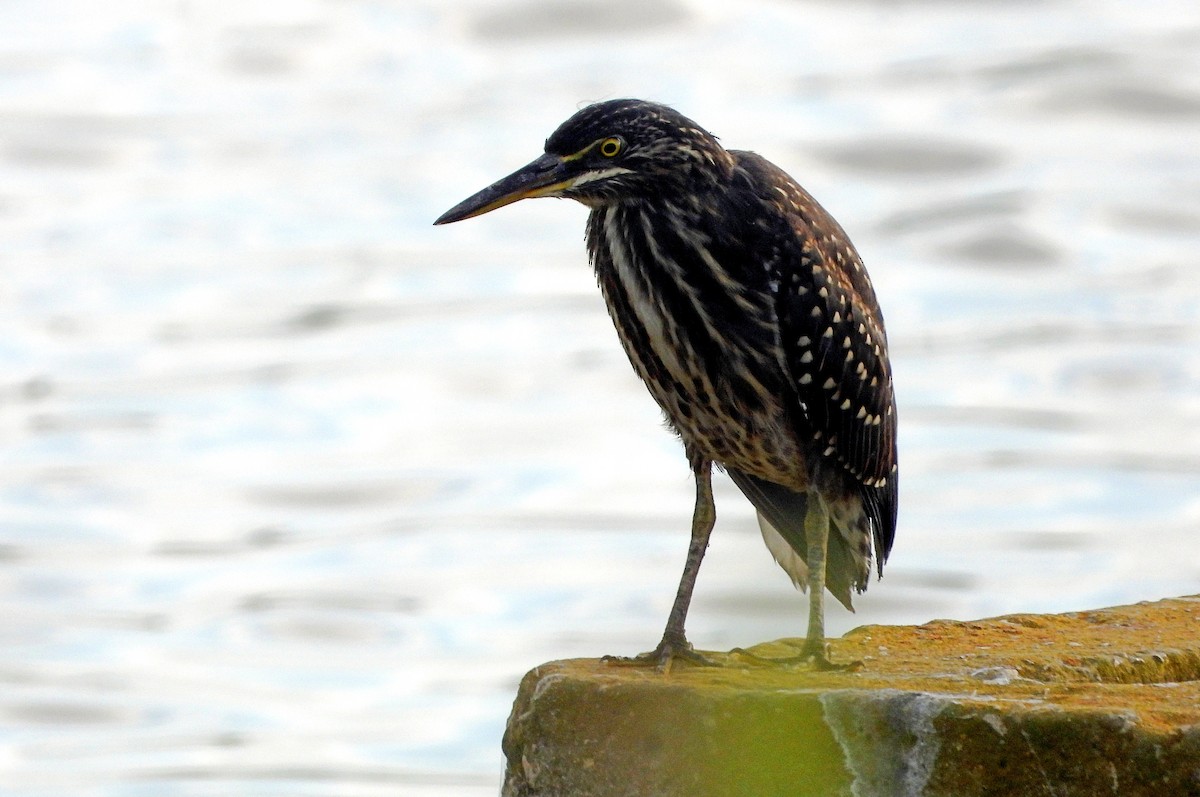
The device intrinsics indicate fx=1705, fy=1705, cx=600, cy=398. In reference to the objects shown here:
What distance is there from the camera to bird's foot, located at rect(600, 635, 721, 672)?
5.79 m

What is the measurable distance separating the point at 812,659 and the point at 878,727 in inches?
41.6

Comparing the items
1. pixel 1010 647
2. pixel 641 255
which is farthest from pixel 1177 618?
pixel 641 255

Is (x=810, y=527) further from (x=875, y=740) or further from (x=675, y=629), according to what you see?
(x=875, y=740)

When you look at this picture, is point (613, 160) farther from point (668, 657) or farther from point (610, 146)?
point (668, 657)

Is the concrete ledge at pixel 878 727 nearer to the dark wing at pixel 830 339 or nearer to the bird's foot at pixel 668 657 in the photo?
the bird's foot at pixel 668 657

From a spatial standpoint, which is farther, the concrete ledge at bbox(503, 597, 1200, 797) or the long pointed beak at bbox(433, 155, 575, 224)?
the long pointed beak at bbox(433, 155, 575, 224)

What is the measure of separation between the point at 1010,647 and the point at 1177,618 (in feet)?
2.71

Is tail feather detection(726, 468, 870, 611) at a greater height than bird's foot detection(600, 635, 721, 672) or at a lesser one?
greater

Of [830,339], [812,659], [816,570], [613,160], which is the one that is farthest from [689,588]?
[613,160]

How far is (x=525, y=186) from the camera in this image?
233 inches

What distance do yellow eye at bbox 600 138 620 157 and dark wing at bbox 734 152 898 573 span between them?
0.55 metres

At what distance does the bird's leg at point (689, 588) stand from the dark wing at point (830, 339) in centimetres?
45

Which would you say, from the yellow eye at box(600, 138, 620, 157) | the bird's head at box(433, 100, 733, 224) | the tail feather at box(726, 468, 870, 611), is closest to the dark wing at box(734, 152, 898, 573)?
the tail feather at box(726, 468, 870, 611)

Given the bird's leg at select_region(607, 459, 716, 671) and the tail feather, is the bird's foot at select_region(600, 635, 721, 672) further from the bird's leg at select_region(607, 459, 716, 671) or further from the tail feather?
the tail feather
